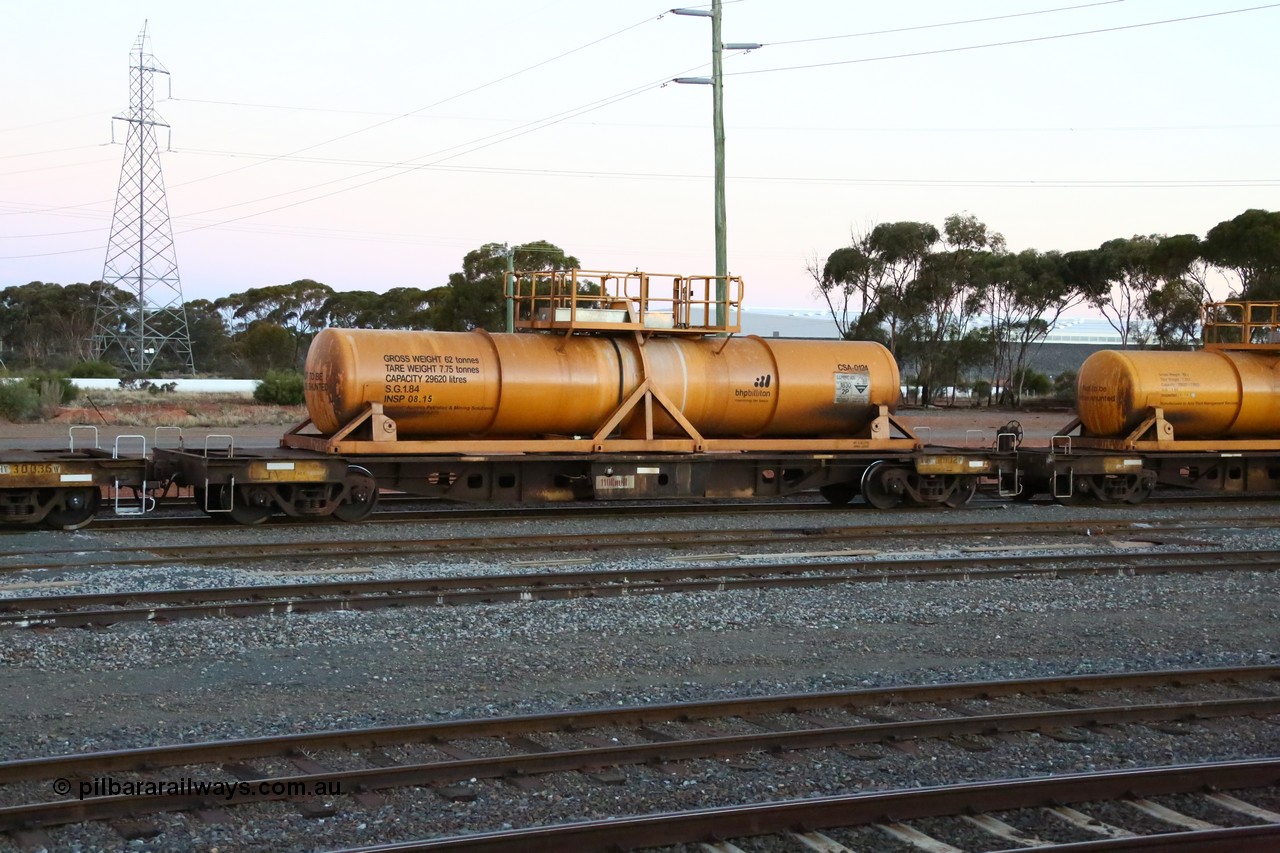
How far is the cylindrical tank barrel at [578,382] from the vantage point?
17219mm

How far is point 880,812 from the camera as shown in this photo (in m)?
5.92

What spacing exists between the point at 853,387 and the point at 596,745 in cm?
1378

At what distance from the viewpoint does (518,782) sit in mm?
6441

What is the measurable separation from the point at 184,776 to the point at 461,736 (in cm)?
149

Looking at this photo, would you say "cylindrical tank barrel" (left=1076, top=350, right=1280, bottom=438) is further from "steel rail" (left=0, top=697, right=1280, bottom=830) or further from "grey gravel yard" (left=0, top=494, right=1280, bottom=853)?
"steel rail" (left=0, top=697, right=1280, bottom=830)

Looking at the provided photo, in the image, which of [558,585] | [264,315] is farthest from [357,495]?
[264,315]

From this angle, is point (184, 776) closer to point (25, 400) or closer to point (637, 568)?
point (637, 568)

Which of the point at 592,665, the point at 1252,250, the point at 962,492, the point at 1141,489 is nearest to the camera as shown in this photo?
the point at 592,665

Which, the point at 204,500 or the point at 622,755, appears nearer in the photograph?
the point at 622,755

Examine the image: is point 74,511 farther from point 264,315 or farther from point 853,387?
point 264,315

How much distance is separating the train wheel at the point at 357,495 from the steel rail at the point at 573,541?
1709 millimetres

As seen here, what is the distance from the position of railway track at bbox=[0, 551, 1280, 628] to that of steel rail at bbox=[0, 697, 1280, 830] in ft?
14.9

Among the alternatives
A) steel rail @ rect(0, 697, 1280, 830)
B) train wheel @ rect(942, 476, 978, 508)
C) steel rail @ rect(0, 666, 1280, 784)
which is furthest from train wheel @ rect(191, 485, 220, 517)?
train wheel @ rect(942, 476, 978, 508)

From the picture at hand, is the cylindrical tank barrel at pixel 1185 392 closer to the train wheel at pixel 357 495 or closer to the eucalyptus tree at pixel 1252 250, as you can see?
the train wheel at pixel 357 495
